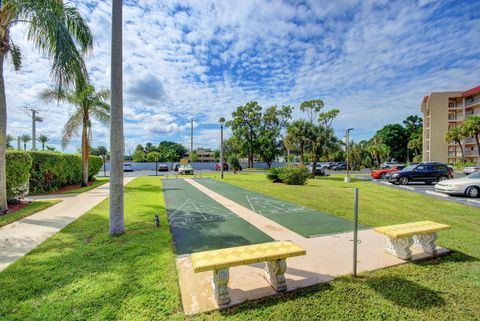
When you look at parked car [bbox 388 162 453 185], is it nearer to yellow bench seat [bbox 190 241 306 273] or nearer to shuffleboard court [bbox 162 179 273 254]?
shuffleboard court [bbox 162 179 273 254]

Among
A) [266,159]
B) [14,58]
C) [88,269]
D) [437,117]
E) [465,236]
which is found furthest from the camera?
[266,159]

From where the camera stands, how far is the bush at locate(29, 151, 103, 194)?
12.2 meters

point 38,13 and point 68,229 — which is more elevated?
point 38,13

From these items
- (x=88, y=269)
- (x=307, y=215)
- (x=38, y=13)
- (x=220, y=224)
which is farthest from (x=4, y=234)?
(x=307, y=215)

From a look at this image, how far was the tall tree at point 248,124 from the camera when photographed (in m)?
43.6

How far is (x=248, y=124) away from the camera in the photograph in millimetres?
44031

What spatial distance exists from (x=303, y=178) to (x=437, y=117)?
40.7m

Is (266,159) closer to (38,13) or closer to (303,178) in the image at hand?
(303,178)

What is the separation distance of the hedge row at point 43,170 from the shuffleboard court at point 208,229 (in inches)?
240

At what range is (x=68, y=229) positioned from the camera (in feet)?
19.4

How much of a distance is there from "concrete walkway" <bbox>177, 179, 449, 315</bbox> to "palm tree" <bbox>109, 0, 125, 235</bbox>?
219 cm

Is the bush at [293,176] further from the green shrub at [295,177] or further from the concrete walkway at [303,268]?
the concrete walkway at [303,268]

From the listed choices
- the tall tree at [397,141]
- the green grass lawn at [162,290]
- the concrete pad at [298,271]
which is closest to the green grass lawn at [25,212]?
the green grass lawn at [162,290]

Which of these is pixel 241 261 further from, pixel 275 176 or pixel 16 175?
pixel 275 176
